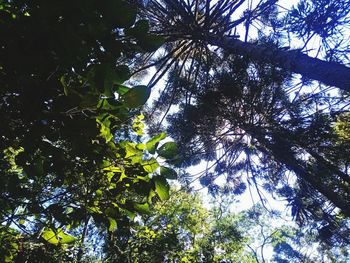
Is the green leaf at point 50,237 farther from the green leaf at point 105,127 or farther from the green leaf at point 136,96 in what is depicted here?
the green leaf at point 136,96

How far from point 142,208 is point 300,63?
5483mm

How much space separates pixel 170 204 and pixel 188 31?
5230 millimetres

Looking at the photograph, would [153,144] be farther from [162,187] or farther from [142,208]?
[142,208]

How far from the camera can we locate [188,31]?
806cm

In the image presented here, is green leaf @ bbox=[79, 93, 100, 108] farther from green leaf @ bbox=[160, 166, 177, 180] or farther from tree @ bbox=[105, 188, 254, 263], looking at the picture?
tree @ bbox=[105, 188, 254, 263]

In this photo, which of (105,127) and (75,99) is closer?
(75,99)

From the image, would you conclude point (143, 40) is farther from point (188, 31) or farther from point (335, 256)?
point (335, 256)

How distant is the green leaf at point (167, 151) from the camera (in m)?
1.48

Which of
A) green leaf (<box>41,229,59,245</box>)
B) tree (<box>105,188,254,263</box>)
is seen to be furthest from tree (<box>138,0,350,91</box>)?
green leaf (<box>41,229,59,245</box>)

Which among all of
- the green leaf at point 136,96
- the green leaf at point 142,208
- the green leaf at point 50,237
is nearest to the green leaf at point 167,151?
the green leaf at point 136,96

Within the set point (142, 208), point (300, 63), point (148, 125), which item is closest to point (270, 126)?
point (300, 63)

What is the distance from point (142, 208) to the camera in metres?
1.67

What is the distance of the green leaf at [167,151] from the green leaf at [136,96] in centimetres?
25

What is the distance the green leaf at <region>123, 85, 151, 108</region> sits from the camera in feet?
4.37
